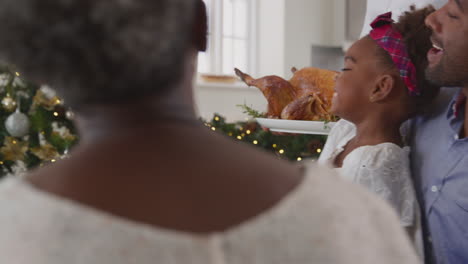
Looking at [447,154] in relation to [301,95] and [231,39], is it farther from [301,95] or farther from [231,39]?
[231,39]

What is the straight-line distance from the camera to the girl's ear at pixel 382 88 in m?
1.08

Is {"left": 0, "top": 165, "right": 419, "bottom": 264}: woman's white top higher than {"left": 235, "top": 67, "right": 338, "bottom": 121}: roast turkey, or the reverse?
{"left": 0, "top": 165, "right": 419, "bottom": 264}: woman's white top

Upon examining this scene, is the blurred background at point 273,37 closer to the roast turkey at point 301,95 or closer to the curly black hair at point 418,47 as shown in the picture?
the roast turkey at point 301,95

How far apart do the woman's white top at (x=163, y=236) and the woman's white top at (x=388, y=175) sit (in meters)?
0.66

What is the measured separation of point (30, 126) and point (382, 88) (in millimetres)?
1346

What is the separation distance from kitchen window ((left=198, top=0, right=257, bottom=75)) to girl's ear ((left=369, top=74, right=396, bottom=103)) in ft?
10.8

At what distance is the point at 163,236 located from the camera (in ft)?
1.00

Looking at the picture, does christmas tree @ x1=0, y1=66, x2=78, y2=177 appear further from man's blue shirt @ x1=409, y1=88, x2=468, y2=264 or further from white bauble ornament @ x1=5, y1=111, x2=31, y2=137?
man's blue shirt @ x1=409, y1=88, x2=468, y2=264

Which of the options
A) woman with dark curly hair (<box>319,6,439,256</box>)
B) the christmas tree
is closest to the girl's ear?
woman with dark curly hair (<box>319,6,439,256</box>)

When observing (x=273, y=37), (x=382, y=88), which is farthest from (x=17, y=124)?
(x=273, y=37)

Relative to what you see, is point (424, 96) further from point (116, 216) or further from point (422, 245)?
point (116, 216)

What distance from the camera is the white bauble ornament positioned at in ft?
6.07

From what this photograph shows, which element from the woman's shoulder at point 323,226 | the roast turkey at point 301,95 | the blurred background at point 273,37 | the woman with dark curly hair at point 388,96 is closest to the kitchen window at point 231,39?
the blurred background at point 273,37

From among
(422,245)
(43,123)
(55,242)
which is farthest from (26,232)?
(43,123)
